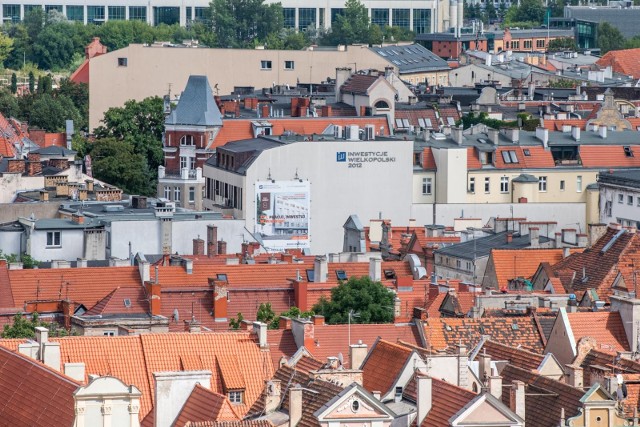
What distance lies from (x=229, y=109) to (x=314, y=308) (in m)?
59.2

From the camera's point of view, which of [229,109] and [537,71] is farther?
[537,71]

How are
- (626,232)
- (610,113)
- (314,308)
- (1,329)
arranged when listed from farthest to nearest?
(610,113) → (626,232) → (314,308) → (1,329)

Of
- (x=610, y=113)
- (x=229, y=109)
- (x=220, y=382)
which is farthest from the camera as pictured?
(x=610, y=113)

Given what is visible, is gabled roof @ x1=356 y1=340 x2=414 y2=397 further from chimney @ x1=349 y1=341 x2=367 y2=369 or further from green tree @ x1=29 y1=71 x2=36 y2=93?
green tree @ x1=29 y1=71 x2=36 y2=93

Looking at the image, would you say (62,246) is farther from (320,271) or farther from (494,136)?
(494,136)

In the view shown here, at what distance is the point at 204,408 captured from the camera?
44781mm

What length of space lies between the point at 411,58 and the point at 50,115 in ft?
125

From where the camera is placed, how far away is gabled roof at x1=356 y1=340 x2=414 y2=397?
48406 mm

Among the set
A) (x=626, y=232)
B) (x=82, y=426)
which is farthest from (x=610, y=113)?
(x=82, y=426)

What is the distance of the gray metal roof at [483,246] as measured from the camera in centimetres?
8981

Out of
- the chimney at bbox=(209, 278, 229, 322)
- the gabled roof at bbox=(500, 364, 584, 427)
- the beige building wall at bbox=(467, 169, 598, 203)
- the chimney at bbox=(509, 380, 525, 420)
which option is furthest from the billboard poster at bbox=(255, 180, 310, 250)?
the chimney at bbox=(509, 380, 525, 420)

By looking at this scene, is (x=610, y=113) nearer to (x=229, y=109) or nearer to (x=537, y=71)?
(x=229, y=109)

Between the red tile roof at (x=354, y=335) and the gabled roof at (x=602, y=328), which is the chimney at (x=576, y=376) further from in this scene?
the red tile roof at (x=354, y=335)

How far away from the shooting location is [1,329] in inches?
2692
